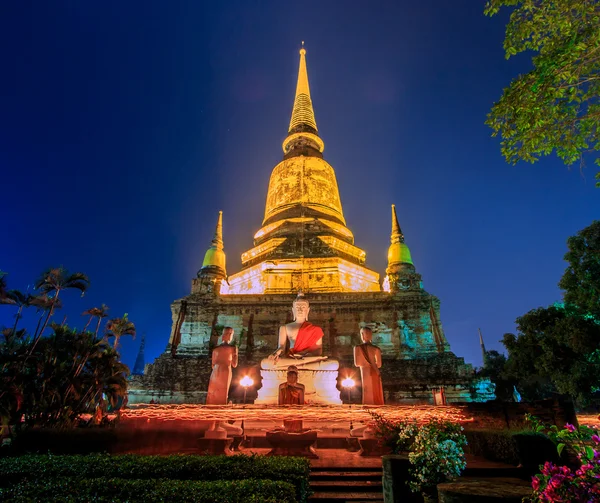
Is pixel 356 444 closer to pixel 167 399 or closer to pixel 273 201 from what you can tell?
pixel 167 399

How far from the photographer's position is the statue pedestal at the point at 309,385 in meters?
13.1

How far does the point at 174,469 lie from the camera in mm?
5043

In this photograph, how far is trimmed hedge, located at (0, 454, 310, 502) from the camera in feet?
15.7

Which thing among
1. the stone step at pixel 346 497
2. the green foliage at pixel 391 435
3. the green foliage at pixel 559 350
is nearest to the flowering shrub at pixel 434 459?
the stone step at pixel 346 497

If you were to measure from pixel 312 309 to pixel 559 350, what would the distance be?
1184 cm

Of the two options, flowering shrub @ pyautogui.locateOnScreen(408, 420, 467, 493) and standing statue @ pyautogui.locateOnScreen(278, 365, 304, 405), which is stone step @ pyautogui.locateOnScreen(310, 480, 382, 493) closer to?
flowering shrub @ pyautogui.locateOnScreen(408, 420, 467, 493)

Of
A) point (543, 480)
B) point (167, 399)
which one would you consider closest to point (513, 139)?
point (543, 480)

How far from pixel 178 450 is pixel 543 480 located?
23.2ft

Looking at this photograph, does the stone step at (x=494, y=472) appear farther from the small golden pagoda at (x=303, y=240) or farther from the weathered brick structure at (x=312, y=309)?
the small golden pagoda at (x=303, y=240)

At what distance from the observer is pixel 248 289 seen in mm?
→ 24578

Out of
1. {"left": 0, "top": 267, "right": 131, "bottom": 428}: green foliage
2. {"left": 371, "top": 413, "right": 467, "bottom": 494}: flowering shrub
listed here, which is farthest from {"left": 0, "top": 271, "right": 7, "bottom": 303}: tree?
{"left": 371, "top": 413, "right": 467, "bottom": 494}: flowering shrub

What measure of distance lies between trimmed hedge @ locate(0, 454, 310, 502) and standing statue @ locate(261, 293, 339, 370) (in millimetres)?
8373

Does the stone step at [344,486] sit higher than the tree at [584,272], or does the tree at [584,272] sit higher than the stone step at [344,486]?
the tree at [584,272]

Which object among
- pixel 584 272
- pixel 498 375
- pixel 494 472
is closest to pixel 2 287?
pixel 494 472
